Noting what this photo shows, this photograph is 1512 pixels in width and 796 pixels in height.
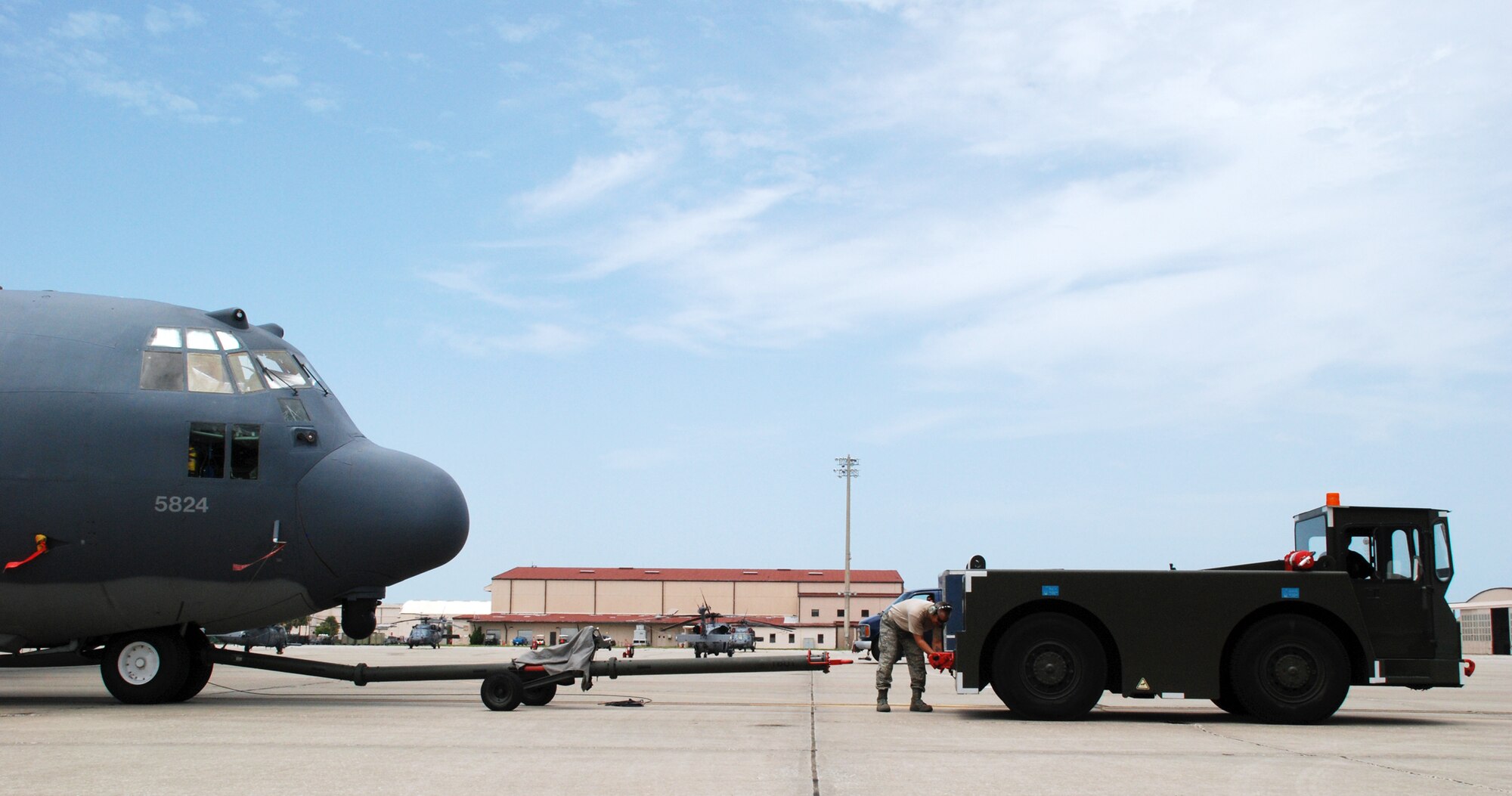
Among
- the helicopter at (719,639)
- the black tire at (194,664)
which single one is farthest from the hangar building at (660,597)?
the black tire at (194,664)

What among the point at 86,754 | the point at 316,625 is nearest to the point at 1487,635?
the point at 86,754

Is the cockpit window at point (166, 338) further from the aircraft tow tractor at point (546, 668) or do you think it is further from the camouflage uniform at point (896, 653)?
the camouflage uniform at point (896, 653)

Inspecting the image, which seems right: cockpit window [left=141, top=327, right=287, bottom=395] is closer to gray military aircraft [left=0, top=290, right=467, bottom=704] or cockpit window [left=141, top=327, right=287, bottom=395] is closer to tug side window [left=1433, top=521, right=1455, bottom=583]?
gray military aircraft [left=0, top=290, right=467, bottom=704]

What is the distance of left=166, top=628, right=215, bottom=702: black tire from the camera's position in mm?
15375

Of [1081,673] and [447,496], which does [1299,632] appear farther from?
[447,496]

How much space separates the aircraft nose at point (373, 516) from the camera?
47.5ft

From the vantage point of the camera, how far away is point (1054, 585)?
45.3 feet

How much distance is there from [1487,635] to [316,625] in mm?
134802

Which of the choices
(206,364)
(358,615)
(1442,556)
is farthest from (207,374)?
(1442,556)

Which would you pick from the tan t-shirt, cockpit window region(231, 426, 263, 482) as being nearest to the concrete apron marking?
the tan t-shirt

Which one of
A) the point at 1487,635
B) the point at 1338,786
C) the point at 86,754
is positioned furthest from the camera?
the point at 1487,635

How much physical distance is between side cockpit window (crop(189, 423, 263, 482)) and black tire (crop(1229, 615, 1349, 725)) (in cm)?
1134

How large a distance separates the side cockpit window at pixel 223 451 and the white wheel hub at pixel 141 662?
2437 millimetres

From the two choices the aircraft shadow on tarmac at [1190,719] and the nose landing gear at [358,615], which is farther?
the nose landing gear at [358,615]
